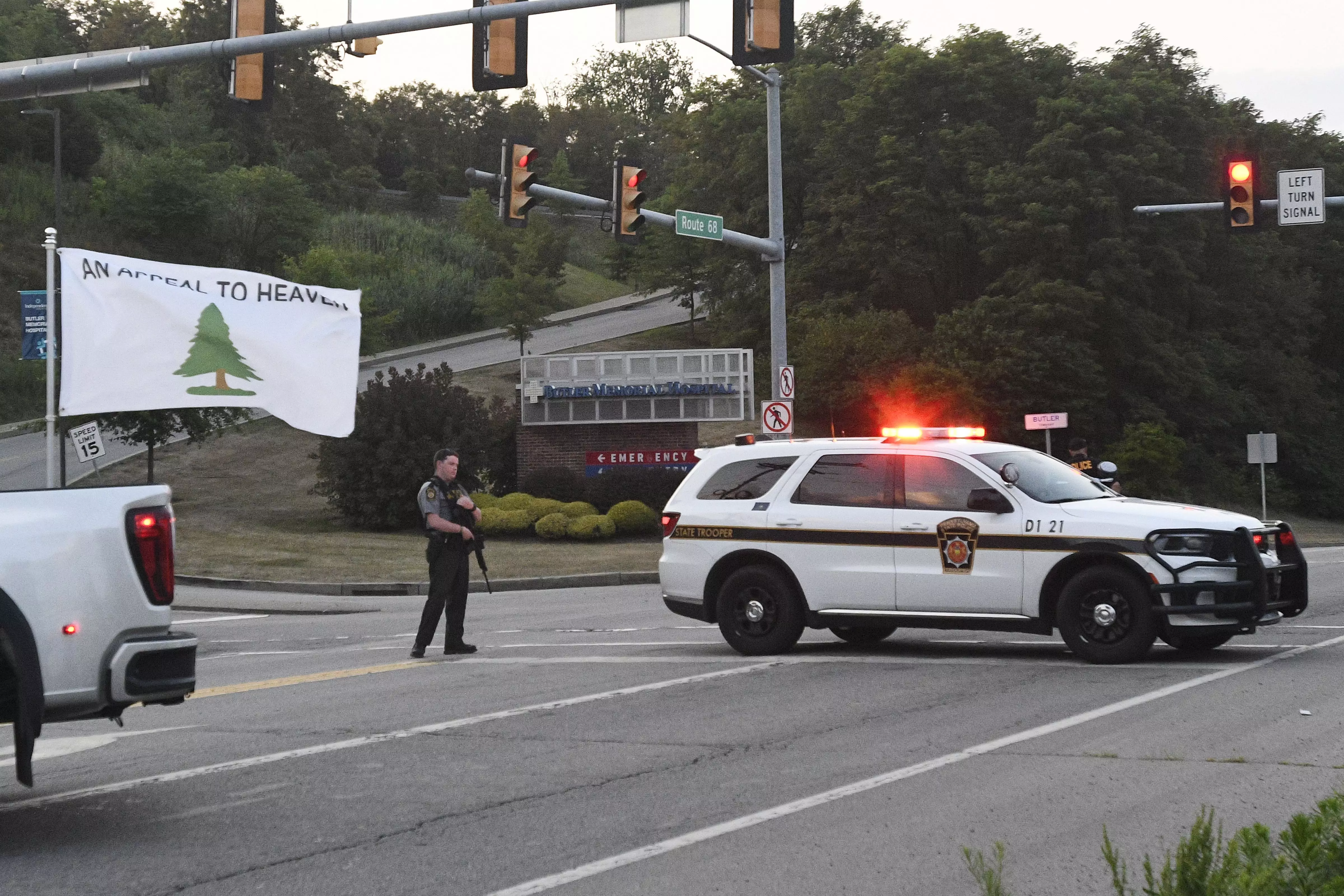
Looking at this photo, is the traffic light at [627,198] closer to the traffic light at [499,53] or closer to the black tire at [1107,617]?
the traffic light at [499,53]

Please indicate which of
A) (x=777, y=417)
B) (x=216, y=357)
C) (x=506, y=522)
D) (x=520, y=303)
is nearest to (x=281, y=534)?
(x=506, y=522)

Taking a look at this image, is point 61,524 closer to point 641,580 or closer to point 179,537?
point 641,580

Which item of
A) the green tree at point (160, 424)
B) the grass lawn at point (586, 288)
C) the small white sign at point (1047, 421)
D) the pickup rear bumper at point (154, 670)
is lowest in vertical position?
the pickup rear bumper at point (154, 670)

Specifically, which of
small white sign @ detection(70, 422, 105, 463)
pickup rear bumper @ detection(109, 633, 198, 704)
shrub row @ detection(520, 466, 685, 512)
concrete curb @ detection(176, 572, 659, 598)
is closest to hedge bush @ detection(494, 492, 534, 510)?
shrub row @ detection(520, 466, 685, 512)

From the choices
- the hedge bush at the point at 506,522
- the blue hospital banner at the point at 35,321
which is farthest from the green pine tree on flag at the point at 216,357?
the hedge bush at the point at 506,522

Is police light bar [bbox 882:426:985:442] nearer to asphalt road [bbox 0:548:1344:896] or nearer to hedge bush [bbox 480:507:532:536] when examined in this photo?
asphalt road [bbox 0:548:1344:896]

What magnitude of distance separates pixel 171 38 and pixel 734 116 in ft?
158

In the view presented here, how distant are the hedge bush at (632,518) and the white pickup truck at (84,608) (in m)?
30.7

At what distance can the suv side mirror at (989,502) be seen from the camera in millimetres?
12398

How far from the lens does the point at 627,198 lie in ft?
74.1

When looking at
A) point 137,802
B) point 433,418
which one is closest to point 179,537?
point 433,418

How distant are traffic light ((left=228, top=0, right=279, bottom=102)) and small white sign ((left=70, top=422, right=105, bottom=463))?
1814cm

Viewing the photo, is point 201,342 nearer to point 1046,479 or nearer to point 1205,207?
point 1046,479

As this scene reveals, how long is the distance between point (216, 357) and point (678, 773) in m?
3.88
